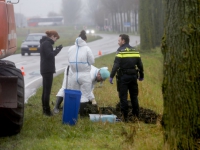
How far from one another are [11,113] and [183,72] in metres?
3.39

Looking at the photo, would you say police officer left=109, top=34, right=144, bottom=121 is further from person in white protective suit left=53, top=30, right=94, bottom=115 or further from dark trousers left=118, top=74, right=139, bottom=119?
person in white protective suit left=53, top=30, right=94, bottom=115

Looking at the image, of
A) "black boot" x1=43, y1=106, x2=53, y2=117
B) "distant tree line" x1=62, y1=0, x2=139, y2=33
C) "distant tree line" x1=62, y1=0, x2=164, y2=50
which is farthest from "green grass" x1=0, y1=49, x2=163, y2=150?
"distant tree line" x1=62, y1=0, x2=139, y2=33

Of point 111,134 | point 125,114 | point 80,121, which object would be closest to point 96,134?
point 111,134

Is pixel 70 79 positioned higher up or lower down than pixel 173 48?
lower down

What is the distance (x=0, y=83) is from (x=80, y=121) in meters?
2.63

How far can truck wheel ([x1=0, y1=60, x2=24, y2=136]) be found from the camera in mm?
8250

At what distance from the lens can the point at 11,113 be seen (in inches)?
327

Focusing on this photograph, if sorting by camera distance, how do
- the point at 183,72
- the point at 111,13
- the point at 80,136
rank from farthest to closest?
the point at 111,13, the point at 80,136, the point at 183,72

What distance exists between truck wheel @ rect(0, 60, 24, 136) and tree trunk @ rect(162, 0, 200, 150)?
3.05 m

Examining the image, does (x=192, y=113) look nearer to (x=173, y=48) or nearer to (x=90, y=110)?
(x=173, y=48)

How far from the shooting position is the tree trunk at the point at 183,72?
6.11 m

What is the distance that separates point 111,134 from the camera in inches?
338

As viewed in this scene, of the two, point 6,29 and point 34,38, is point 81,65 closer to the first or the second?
point 6,29

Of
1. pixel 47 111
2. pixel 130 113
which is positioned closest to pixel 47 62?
pixel 47 111
